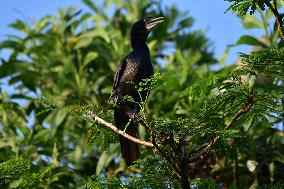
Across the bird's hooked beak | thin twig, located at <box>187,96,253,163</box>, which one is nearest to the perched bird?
the bird's hooked beak

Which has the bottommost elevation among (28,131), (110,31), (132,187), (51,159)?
(132,187)

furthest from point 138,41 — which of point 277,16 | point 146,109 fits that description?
point 277,16

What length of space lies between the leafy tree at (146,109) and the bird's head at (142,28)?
0.67 metres

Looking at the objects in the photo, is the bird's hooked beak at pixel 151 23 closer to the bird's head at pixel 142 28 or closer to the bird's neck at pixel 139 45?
the bird's head at pixel 142 28

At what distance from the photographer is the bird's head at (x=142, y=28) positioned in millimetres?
5598

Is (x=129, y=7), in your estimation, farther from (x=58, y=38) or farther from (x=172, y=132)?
(x=172, y=132)

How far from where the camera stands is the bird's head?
18.4 ft

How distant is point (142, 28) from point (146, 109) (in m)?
1.48

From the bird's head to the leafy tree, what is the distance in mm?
675

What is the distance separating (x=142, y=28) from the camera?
5.71 metres

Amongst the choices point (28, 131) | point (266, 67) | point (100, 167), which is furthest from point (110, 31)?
point (266, 67)

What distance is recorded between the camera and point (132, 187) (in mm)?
3303

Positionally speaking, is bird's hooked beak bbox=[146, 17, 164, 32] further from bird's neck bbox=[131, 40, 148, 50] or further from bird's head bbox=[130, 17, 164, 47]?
bird's neck bbox=[131, 40, 148, 50]

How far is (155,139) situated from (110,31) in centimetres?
574
